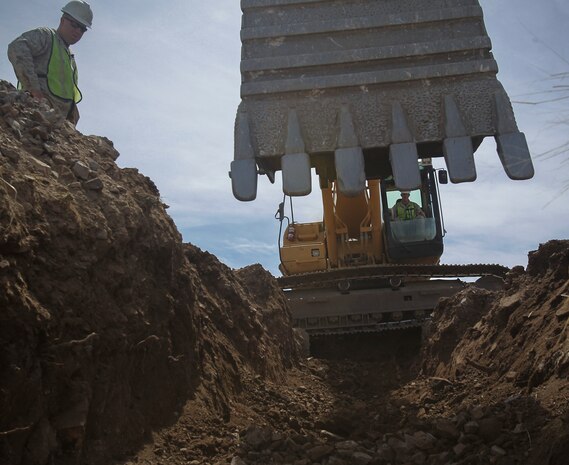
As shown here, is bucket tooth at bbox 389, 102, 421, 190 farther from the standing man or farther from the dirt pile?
the standing man

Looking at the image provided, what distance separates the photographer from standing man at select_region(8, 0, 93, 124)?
251 inches

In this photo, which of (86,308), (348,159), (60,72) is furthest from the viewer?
(60,72)

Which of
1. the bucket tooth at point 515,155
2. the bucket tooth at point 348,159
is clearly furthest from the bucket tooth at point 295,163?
the bucket tooth at point 515,155

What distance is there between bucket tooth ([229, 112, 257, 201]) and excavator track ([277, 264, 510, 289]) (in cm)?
710

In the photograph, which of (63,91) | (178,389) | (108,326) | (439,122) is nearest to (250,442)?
(178,389)

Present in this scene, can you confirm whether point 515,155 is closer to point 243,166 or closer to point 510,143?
point 510,143

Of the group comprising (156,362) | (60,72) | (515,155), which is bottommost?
(156,362)

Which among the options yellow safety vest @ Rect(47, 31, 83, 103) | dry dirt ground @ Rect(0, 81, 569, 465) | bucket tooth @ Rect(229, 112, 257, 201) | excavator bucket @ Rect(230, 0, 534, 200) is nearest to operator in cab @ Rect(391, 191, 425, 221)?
dry dirt ground @ Rect(0, 81, 569, 465)

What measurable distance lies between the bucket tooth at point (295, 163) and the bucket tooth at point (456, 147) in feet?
3.56

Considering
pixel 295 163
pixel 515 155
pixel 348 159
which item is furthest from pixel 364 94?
pixel 515 155

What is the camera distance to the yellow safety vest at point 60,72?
6.62 m

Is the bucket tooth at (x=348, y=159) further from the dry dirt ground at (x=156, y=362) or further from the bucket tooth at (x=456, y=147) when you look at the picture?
the dry dirt ground at (x=156, y=362)

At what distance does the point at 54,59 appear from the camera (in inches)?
260

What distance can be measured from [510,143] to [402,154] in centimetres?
82
